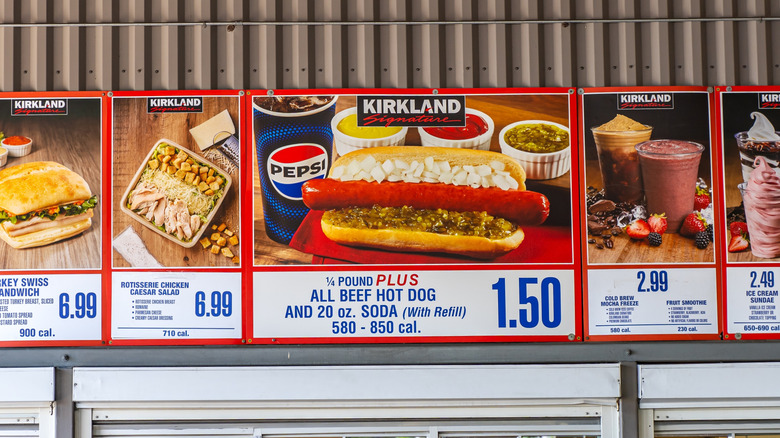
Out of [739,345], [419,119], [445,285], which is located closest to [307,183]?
[419,119]

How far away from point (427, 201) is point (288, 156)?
2.89 ft

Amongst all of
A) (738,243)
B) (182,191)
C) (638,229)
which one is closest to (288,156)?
(182,191)

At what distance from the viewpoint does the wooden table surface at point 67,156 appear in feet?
11.7

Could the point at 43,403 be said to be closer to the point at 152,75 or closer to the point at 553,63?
the point at 152,75

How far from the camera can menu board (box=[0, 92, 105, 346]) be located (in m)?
3.54

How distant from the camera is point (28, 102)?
11.8 ft

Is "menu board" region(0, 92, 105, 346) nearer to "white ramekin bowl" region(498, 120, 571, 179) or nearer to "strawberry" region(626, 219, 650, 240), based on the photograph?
"white ramekin bowl" region(498, 120, 571, 179)

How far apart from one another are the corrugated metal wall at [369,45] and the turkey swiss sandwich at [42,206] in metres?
0.57

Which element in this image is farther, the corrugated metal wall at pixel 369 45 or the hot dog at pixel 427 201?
the corrugated metal wall at pixel 369 45

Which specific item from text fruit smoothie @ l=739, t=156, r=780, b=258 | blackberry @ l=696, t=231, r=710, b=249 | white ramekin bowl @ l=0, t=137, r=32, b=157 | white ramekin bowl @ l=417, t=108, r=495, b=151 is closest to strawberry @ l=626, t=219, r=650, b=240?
blackberry @ l=696, t=231, r=710, b=249

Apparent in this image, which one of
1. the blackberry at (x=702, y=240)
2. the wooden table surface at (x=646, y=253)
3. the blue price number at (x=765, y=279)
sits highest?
the blackberry at (x=702, y=240)
